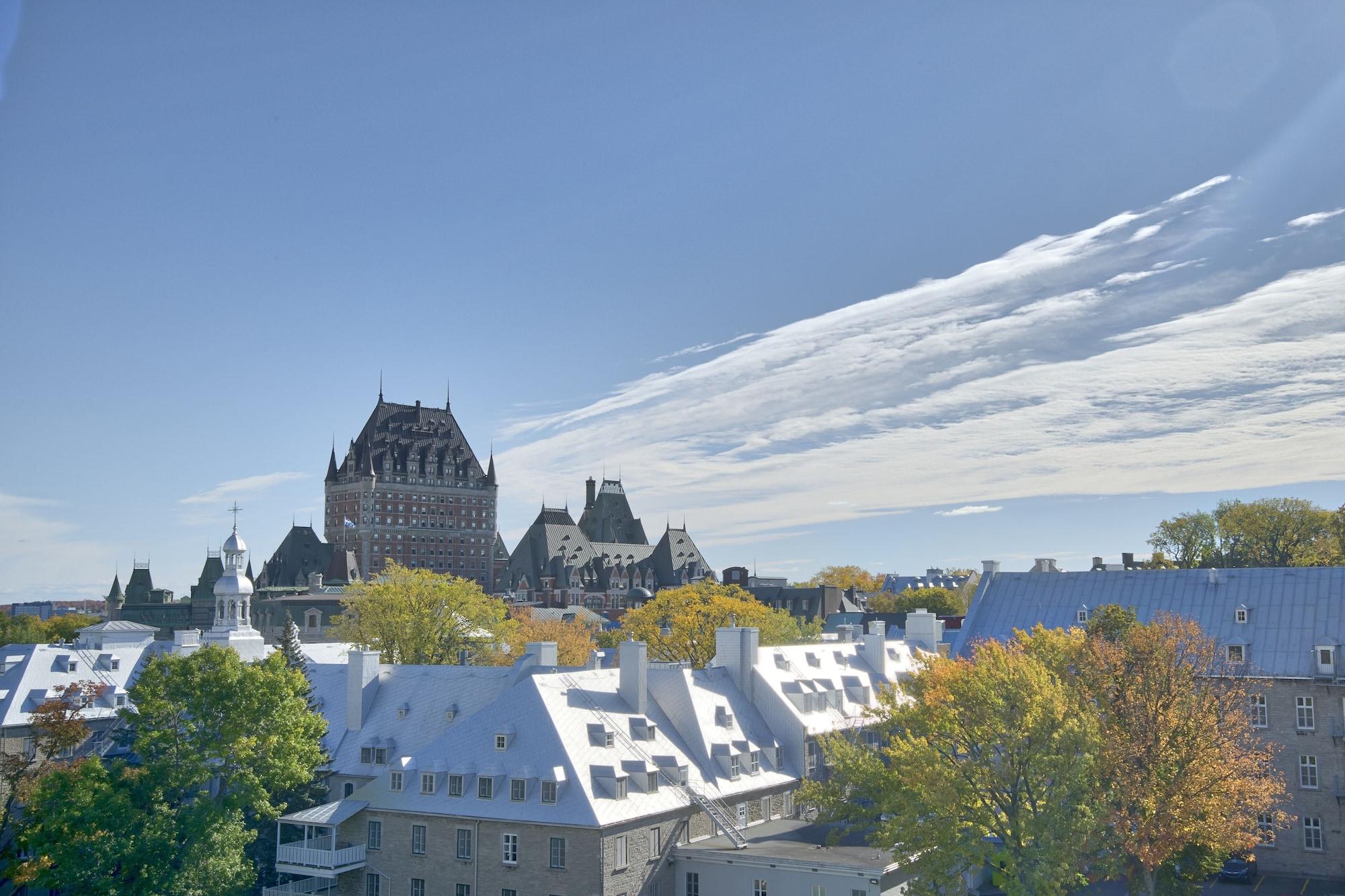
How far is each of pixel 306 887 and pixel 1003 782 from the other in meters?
26.6

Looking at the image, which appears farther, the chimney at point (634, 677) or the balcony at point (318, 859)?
the chimney at point (634, 677)

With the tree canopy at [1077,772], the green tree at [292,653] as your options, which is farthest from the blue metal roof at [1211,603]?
the green tree at [292,653]

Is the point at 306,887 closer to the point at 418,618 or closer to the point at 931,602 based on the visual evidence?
the point at 418,618

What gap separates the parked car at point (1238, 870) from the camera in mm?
48406

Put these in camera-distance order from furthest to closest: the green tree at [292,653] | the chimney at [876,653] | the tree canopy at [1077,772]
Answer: the chimney at [876,653]
the green tree at [292,653]
the tree canopy at [1077,772]

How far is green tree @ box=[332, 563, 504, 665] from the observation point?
8025 centimetres

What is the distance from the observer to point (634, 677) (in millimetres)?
50125

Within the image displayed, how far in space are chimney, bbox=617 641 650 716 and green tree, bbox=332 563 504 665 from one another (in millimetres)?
33112

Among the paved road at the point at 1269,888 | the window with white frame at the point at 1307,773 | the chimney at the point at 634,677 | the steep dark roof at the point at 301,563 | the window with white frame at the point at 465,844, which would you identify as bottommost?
the paved road at the point at 1269,888

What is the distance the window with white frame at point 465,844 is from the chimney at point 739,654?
16789 millimetres

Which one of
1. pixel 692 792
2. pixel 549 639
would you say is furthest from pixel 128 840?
pixel 549 639

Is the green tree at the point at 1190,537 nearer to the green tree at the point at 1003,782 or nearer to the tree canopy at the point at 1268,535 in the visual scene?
the tree canopy at the point at 1268,535

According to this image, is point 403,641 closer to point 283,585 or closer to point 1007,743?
point 1007,743

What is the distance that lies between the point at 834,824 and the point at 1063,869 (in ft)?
51.0
